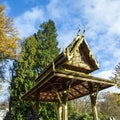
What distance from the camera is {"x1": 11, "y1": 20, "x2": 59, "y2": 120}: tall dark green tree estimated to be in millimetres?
27375

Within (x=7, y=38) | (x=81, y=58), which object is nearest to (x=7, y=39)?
(x=7, y=38)

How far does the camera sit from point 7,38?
89.8 ft

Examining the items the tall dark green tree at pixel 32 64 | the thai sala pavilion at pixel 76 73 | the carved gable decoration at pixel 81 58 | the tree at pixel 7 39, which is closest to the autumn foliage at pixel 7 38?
A: the tree at pixel 7 39

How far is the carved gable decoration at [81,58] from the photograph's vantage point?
13230 mm

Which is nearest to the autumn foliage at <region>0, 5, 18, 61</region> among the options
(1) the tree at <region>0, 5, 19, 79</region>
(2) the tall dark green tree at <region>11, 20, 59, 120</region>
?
(1) the tree at <region>0, 5, 19, 79</region>

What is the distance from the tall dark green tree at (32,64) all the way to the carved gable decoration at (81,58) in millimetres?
15065

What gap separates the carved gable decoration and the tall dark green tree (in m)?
15.1

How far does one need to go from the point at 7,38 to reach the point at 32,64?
17.9ft

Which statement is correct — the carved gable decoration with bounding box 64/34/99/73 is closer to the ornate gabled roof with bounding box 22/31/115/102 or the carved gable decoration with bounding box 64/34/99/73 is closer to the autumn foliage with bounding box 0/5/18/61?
the ornate gabled roof with bounding box 22/31/115/102

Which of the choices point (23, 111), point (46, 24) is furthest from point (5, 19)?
point (23, 111)

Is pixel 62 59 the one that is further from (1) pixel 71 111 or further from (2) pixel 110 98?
(2) pixel 110 98

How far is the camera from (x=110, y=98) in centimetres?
5766

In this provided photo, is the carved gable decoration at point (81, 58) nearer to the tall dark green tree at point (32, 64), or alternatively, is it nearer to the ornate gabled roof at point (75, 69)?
the ornate gabled roof at point (75, 69)

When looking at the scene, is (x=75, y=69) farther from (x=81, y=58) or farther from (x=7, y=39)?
(x=7, y=39)
